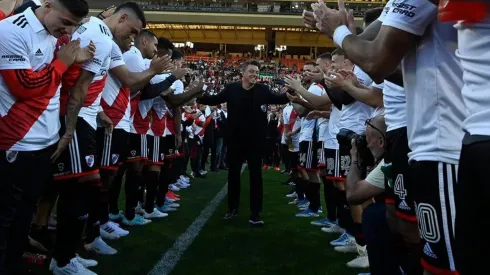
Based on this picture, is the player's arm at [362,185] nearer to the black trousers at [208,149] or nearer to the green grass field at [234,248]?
the green grass field at [234,248]

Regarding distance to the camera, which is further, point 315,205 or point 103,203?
point 315,205

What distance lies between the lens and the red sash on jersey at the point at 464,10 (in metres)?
1.46

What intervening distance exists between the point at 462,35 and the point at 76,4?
2755mm

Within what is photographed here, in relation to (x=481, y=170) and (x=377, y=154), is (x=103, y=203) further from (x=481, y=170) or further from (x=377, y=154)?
(x=481, y=170)

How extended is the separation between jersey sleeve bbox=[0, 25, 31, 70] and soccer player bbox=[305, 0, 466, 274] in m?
2.24

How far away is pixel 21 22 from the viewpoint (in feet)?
11.0

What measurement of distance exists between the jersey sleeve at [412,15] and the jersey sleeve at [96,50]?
9.36 ft

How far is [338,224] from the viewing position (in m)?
6.79

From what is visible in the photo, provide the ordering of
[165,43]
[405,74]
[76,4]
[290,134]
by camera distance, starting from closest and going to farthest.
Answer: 1. [405,74]
2. [76,4]
3. [165,43]
4. [290,134]

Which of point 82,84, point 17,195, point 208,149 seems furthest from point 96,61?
point 208,149

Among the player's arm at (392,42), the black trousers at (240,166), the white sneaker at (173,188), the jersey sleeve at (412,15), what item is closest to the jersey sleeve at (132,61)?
the black trousers at (240,166)

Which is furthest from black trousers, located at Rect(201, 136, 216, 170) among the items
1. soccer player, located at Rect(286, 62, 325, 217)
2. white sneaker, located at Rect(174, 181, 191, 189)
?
soccer player, located at Rect(286, 62, 325, 217)

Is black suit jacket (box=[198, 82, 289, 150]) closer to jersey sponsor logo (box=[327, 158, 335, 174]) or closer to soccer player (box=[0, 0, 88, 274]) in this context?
jersey sponsor logo (box=[327, 158, 335, 174])

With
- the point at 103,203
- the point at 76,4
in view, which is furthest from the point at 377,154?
the point at 103,203
